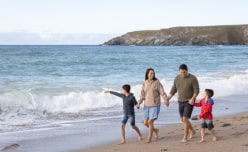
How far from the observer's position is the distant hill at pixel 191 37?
513 ft

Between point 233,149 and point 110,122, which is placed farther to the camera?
point 110,122

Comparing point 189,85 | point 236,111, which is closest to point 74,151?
point 189,85

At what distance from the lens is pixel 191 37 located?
521ft

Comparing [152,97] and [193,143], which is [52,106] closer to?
[152,97]

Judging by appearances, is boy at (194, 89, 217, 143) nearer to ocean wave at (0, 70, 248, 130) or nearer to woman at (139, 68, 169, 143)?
woman at (139, 68, 169, 143)

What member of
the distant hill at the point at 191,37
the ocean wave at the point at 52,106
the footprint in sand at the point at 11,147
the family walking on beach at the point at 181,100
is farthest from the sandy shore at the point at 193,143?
the distant hill at the point at 191,37

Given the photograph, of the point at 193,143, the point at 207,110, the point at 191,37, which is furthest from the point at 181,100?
the point at 191,37

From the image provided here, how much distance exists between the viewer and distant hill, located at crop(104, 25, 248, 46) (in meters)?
156

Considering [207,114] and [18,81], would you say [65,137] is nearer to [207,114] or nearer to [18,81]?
[207,114]

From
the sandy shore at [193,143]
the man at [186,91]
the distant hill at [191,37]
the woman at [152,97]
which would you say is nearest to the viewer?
the sandy shore at [193,143]

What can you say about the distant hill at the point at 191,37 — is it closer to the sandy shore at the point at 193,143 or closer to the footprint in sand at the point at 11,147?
the sandy shore at the point at 193,143

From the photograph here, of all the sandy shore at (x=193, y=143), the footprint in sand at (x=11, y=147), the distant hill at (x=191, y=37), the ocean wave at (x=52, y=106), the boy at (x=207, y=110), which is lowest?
the ocean wave at (x=52, y=106)

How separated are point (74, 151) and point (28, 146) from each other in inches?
44.7

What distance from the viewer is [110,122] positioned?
1346 cm
